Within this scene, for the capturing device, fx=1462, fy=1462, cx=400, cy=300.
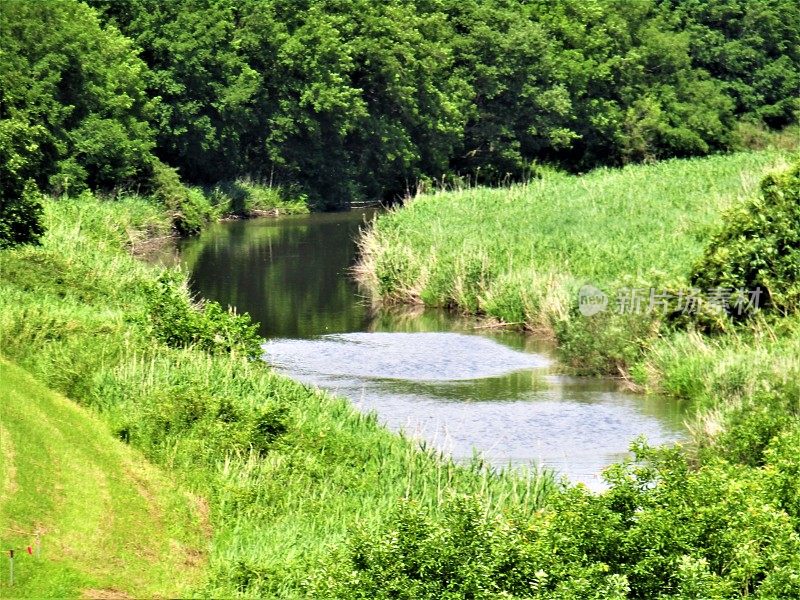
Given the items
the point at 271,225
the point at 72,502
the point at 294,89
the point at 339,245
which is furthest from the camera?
the point at 294,89

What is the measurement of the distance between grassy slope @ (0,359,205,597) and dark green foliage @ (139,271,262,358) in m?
5.25

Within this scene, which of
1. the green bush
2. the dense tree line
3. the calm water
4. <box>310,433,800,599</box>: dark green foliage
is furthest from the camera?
the green bush

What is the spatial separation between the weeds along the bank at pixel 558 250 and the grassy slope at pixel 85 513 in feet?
47.3

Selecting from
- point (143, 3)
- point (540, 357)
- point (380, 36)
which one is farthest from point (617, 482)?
point (380, 36)

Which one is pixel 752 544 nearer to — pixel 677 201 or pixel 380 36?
pixel 677 201

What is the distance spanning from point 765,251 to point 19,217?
1794 cm

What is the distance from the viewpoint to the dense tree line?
5947 cm

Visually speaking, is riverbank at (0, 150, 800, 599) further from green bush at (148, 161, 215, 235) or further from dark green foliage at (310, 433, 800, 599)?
green bush at (148, 161, 215, 235)

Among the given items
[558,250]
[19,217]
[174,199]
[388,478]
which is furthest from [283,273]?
[388,478]

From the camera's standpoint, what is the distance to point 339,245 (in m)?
59.2

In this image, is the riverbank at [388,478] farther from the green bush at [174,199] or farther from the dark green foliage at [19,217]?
the green bush at [174,199]

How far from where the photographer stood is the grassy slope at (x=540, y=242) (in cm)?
3781

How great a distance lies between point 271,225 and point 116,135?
10634mm

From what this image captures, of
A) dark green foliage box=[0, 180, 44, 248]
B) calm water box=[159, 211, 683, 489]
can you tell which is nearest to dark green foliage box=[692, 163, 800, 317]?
calm water box=[159, 211, 683, 489]
